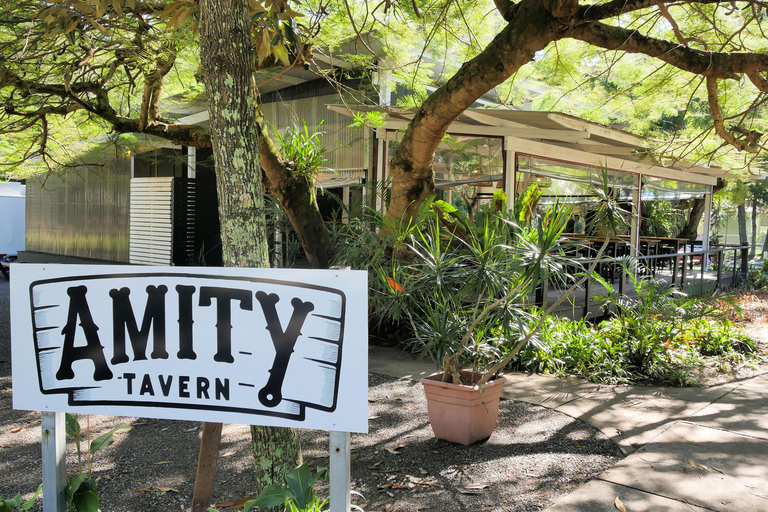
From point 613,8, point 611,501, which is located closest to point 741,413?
point 611,501

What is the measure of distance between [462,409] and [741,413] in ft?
8.55

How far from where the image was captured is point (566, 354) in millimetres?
6734

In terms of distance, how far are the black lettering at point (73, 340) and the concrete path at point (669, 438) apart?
2.47 metres

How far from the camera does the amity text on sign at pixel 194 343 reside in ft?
8.05

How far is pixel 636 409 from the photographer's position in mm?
5238

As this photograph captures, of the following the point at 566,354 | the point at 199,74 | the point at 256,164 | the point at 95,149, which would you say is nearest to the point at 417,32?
the point at 199,74

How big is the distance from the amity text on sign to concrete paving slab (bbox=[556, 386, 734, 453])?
9.15 feet

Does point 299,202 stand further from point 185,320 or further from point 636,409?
point 185,320

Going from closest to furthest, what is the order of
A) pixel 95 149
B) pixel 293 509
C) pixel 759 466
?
pixel 293 509
pixel 759 466
pixel 95 149

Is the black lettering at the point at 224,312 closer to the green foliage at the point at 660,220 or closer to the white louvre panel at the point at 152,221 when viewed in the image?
the white louvre panel at the point at 152,221

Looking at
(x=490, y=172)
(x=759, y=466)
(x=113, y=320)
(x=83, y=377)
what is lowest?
(x=759, y=466)

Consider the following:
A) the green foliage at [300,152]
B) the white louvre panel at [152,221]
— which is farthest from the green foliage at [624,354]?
the white louvre panel at [152,221]

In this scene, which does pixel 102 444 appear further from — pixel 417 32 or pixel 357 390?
pixel 417 32

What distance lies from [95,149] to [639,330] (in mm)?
11909
